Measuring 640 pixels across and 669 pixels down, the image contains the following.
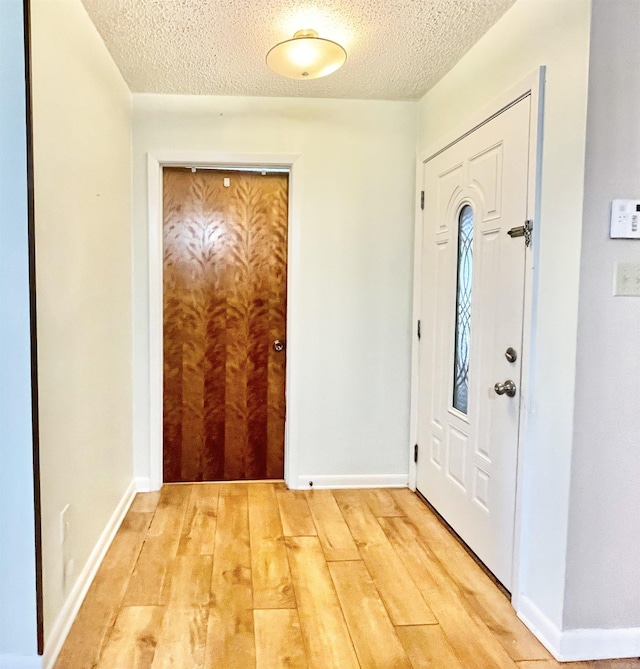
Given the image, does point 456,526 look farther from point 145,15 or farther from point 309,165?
point 145,15

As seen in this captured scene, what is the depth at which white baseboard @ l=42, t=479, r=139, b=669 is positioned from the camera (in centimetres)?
165

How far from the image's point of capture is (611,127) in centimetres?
159

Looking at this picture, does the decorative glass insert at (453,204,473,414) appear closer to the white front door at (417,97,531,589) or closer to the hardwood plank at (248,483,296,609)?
the white front door at (417,97,531,589)

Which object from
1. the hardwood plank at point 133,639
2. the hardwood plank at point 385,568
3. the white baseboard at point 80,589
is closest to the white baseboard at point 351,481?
the hardwood plank at point 385,568

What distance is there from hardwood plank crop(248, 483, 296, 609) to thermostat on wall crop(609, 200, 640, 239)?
179cm

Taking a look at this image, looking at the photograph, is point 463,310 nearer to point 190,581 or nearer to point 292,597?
point 292,597

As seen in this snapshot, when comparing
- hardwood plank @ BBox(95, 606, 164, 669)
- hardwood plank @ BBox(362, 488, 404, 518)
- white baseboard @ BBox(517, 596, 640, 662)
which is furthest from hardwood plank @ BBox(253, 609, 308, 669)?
hardwood plank @ BBox(362, 488, 404, 518)

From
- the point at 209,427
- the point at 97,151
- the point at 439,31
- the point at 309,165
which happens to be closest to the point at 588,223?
the point at 439,31

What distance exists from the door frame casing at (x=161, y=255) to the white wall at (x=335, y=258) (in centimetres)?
2

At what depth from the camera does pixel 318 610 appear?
194 cm

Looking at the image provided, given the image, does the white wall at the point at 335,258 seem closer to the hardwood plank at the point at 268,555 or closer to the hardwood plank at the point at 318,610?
the hardwood plank at the point at 268,555

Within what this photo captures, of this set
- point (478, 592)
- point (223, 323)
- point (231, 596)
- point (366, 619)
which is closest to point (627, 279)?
point (478, 592)

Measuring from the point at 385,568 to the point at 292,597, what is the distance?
0.47m

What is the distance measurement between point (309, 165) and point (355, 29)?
3.05ft
